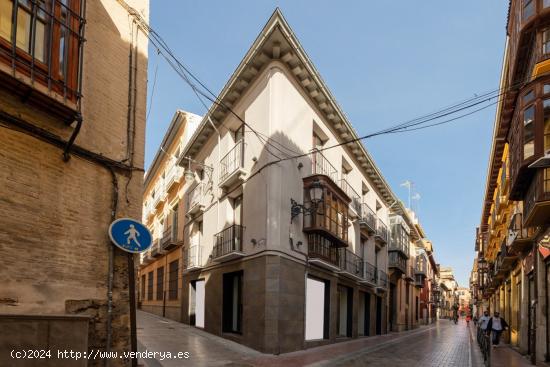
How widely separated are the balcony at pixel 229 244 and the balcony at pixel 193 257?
1.73 meters

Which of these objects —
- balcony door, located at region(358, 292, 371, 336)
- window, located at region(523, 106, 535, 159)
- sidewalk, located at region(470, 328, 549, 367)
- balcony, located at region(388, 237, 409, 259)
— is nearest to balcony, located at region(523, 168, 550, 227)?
window, located at region(523, 106, 535, 159)

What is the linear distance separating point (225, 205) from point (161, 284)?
10.8 metres

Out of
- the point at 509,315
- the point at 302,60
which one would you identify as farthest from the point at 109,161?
the point at 509,315

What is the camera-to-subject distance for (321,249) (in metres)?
15.8

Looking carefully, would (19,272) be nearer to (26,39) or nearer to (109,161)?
(109,161)

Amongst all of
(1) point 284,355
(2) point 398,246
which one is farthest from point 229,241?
(2) point 398,246

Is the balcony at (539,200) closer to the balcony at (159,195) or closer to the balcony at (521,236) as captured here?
the balcony at (521,236)

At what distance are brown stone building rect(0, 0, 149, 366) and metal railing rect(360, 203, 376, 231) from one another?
15640 millimetres

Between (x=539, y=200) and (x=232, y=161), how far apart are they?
9.47 meters

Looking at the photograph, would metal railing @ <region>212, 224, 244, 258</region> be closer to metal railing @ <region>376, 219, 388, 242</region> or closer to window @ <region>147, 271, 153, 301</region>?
metal railing @ <region>376, 219, 388, 242</region>

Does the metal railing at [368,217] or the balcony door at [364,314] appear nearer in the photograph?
the metal railing at [368,217]

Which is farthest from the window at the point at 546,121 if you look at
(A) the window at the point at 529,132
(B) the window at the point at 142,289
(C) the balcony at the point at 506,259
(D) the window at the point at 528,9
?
(B) the window at the point at 142,289

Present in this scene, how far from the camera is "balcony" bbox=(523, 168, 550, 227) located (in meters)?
10.8

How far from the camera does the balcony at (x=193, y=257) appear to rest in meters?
18.3
